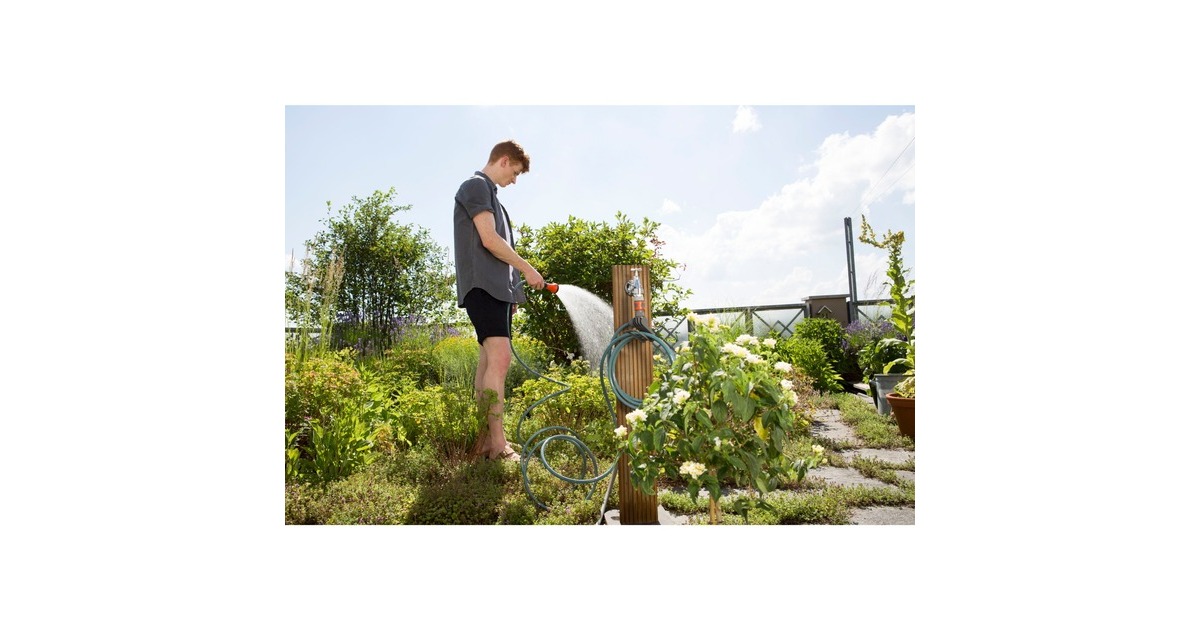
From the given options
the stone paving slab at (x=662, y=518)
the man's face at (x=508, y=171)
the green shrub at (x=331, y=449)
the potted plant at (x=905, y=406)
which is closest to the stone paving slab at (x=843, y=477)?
the potted plant at (x=905, y=406)

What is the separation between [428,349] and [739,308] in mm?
2675

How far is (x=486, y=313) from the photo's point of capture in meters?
3.09

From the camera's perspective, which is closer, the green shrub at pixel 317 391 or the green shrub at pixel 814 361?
the green shrub at pixel 317 391

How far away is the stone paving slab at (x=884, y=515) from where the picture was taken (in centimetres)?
257

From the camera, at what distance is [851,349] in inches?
215

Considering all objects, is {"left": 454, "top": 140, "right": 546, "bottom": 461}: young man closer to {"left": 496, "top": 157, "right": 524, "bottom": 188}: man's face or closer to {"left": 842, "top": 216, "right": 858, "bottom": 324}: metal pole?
{"left": 496, "top": 157, "right": 524, "bottom": 188}: man's face

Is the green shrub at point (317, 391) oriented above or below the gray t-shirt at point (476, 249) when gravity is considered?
below

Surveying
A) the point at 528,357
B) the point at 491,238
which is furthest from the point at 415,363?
the point at 491,238

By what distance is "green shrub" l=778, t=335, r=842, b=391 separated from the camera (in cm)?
505

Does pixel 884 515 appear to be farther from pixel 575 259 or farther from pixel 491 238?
pixel 575 259

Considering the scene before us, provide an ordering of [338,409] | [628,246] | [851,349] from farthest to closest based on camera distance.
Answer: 1. [851,349]
2. [628,246]
3. [338,409]

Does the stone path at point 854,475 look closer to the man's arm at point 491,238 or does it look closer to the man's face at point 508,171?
the man's arm at point 491,238

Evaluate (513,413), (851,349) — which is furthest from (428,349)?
(851,349)

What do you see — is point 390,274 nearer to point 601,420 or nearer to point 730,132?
point 601,420
